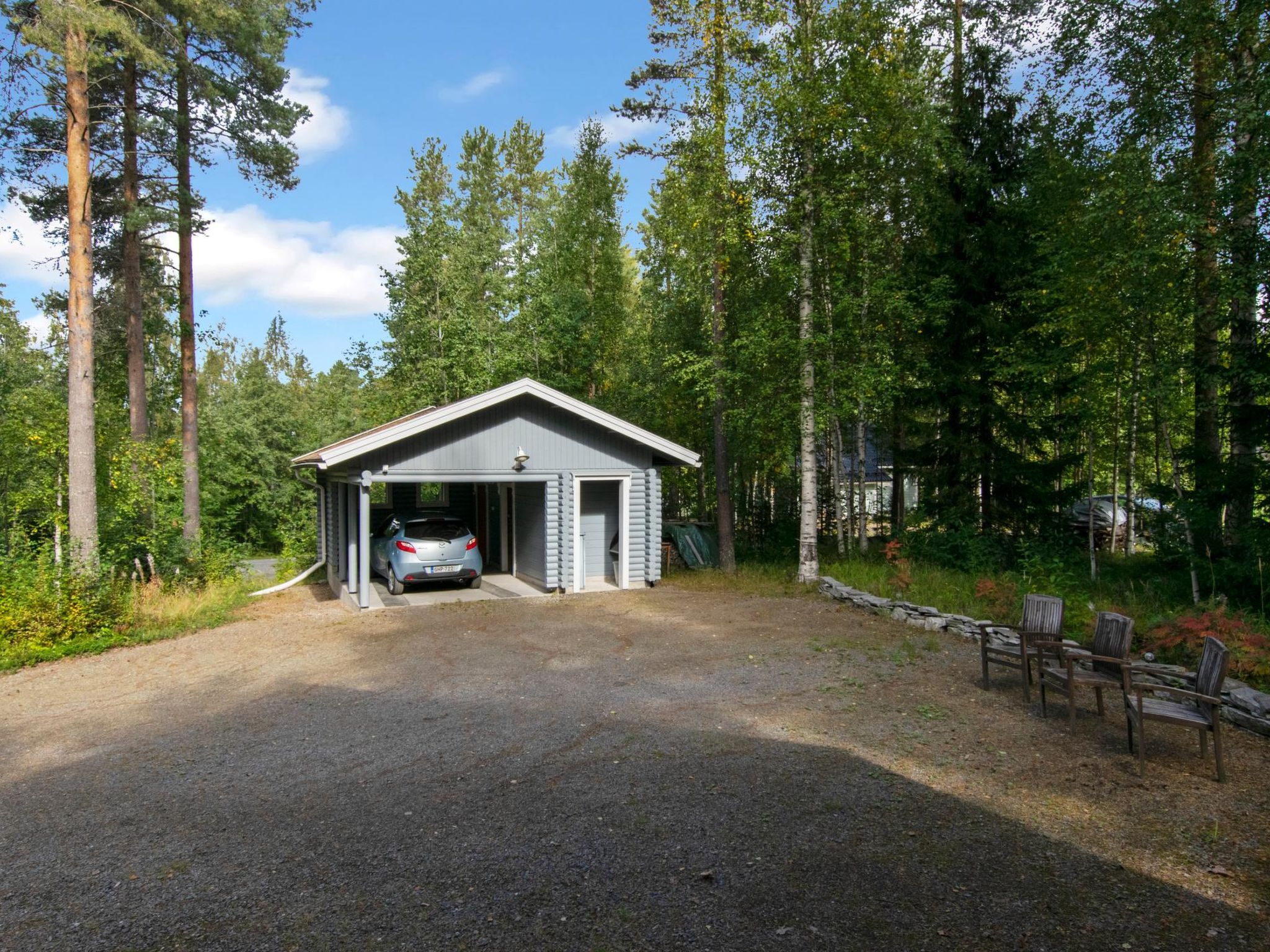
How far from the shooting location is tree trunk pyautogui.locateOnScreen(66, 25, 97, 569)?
982cm

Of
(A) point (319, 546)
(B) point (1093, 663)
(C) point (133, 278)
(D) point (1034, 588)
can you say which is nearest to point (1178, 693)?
(B) point (1093, 663)

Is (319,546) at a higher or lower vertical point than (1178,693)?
lower

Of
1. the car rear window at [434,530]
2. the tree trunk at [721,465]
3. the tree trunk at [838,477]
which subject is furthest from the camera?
the tree trunk at [721,465]

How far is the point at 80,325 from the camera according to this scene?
998 centimetres

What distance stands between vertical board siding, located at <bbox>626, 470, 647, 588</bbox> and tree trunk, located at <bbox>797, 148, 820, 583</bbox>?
3.03m

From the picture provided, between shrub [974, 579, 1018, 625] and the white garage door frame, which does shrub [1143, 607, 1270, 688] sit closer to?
shrub [974, 579, 1018, 625]

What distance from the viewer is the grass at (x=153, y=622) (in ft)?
28.2

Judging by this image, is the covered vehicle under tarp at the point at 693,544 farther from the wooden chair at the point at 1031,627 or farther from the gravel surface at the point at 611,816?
the wooden chair at the point at 1031,627

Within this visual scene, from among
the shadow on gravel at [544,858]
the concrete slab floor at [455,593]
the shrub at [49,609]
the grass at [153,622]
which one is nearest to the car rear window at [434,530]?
the concrete slab floor at [455,593]

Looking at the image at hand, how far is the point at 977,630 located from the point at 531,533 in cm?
876

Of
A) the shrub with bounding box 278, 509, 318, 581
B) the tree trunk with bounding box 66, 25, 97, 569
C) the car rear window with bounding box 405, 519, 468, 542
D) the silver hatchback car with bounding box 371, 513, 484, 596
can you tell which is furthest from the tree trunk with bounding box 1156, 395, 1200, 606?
the shrub with bounding box 278, 509, 318, 581

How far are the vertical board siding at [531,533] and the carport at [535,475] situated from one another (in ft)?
0.12

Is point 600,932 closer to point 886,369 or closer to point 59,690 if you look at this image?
point 59,690

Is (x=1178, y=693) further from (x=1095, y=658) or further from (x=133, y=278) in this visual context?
(x=133, y=278)
